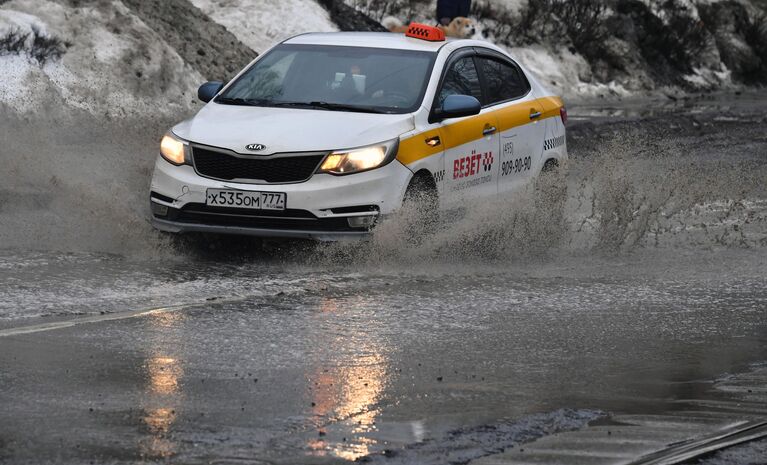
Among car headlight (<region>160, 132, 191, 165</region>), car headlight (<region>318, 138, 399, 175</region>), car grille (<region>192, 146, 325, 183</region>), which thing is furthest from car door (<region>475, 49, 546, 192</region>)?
car headlight (<region>160, 132, 191, 165</region>)

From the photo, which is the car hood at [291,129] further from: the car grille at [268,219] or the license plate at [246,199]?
the car grille at [268,219]

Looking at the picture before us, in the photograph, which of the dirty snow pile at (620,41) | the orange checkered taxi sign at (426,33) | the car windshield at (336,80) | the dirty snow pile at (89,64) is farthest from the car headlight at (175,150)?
the dirty snow pile at (620,41)

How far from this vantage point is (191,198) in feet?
33.6

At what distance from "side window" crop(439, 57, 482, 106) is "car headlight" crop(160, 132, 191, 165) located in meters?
1.96

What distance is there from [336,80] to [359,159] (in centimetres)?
129

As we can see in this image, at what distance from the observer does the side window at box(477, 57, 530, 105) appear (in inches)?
476

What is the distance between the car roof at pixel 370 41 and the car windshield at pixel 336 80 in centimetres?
8

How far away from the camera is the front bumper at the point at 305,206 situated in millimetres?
10047

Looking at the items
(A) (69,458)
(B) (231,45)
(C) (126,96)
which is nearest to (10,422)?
(A) (69,458)

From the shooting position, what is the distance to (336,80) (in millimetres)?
11305

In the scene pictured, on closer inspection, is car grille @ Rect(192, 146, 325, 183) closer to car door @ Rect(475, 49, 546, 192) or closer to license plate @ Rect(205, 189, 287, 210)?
license plate @ Rect(205, 189, 287, 210)

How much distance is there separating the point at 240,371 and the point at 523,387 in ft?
4.14

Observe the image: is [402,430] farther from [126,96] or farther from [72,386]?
[126,96]

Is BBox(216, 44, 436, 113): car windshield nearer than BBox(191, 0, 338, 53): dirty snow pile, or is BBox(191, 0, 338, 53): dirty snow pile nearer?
BBox(216, 44, 436, 113): car windshield
